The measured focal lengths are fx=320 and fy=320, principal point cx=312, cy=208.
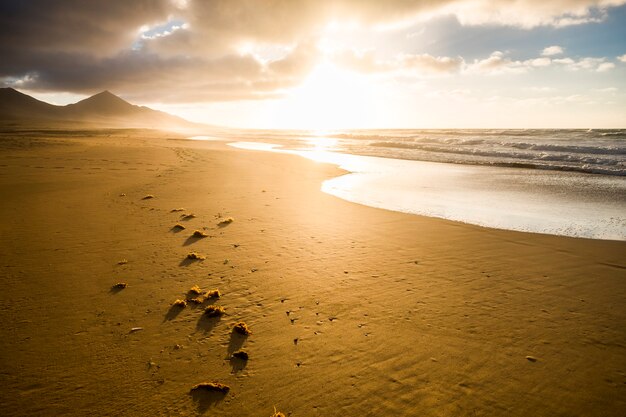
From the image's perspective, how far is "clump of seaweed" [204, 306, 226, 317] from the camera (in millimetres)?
4786

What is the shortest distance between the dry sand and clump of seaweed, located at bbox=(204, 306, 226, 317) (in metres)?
0.18

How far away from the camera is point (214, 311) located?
4793 millimetres

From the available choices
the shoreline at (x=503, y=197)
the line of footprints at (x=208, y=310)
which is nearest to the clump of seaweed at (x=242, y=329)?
the line of footprints at (x=208, y=310)

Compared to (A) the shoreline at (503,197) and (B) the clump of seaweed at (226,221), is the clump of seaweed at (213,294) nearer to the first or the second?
(B) the clump of seaweed at (226,221)

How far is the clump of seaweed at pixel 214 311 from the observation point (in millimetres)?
4786

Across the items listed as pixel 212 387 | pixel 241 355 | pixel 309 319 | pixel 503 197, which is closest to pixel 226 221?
pixel 309 319

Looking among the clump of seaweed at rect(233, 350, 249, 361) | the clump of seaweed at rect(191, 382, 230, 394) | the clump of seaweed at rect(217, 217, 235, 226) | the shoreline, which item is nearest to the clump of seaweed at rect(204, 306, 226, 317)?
the clump of seaweed at rect(233, 350, 249, 361)

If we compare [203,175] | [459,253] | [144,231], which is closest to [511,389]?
[459,253]

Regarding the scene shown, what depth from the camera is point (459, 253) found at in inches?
289

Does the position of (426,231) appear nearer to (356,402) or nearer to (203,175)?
(356,402)

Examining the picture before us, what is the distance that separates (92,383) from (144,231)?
5.34m

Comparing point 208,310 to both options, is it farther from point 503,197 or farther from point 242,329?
point 503,197

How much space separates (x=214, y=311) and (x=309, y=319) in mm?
1429

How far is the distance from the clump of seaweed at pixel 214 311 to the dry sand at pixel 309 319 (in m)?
0.18
